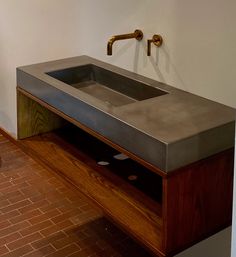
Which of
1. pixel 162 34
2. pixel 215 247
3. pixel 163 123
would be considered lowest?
pixel 215 247

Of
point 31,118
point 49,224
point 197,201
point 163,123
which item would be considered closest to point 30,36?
point 31,118

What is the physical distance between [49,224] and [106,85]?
930 millimetres

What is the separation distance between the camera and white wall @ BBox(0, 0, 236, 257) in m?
2.03

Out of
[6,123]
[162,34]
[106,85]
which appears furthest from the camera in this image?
[6,123]

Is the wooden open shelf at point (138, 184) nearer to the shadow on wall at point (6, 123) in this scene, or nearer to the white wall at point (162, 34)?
the white wall at point (162, 34)

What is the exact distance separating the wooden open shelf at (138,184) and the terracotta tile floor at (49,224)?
20cm

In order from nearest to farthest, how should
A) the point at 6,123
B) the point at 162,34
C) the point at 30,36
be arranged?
the point at 162,34
the point at 30,36
the point at 6,123

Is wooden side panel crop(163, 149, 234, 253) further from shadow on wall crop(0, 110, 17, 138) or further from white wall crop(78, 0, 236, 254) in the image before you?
shadow on wall crop(0, 110, 17, 138)

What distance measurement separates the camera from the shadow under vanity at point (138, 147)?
1.76 metres

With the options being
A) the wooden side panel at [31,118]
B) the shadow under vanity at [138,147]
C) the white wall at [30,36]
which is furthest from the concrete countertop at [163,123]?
the white wall at [30,36]

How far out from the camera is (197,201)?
6.04 ft

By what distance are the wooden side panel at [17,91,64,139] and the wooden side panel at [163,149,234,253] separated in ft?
3.64

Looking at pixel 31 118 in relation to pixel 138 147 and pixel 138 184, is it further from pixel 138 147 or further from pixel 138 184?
pixel 138 147

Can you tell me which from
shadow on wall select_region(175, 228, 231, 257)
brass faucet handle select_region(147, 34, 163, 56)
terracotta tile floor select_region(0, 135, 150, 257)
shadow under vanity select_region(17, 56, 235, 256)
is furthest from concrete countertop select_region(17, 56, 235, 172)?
shadow on wall select_region(175, 228, 231, 257)
